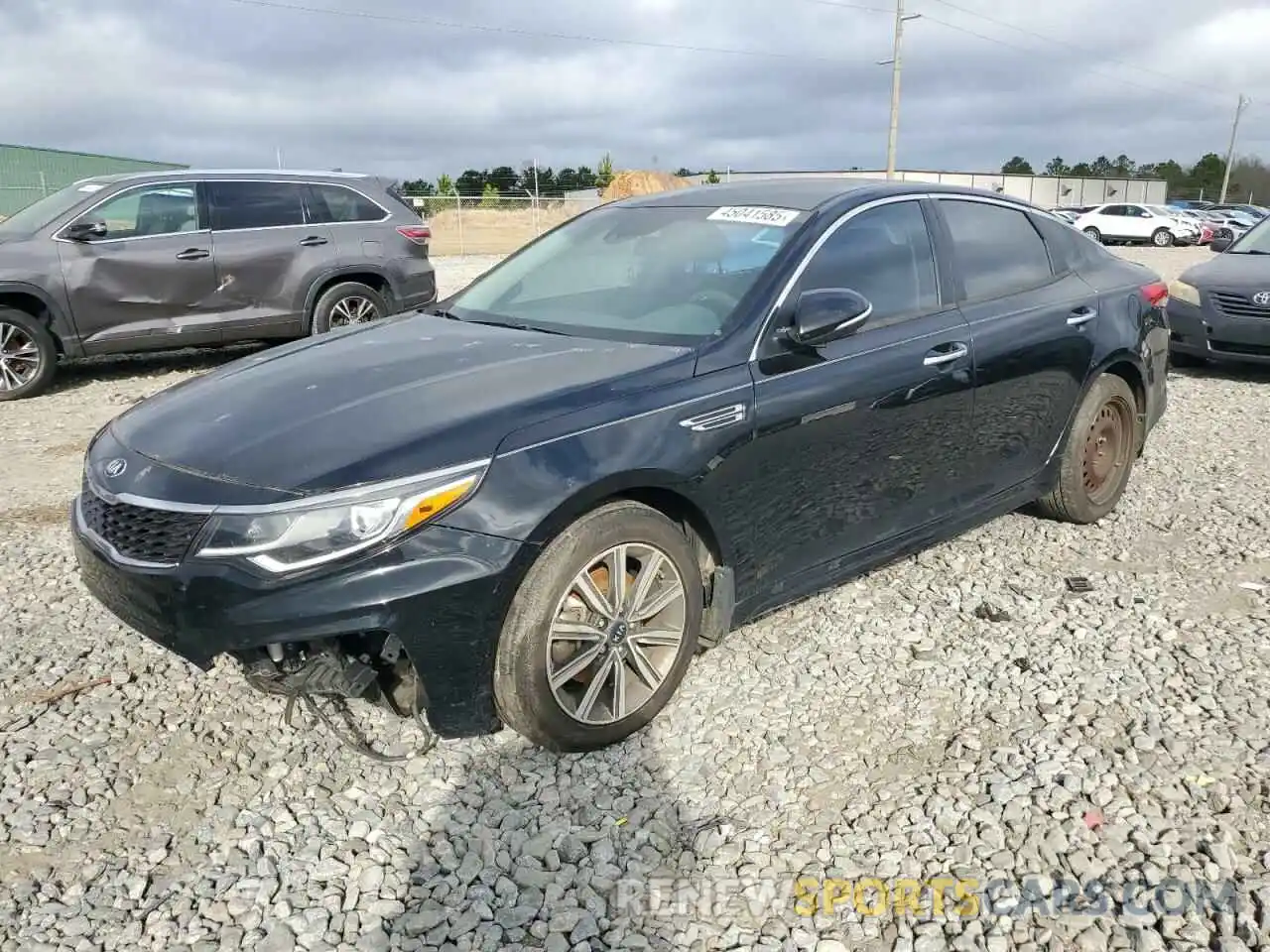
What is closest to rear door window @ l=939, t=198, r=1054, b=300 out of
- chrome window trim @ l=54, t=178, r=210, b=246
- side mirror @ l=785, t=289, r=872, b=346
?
side mirror @ l=785, t=289, r=872, b=346

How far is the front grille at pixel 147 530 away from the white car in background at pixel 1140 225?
36.7m

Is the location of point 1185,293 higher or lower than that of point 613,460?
lower

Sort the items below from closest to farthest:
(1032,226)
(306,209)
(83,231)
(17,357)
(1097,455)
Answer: (1032,226), (1097,455), (17,357), (83,231), (306,209)

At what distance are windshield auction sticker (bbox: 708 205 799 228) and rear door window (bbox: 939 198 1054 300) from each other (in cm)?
87

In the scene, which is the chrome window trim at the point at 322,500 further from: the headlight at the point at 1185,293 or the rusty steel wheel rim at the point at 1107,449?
the headlight at the point at 1185,293

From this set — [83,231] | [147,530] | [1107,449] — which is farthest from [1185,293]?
[83,231]

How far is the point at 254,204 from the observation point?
907cm

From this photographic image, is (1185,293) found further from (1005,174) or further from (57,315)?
(1005,174)

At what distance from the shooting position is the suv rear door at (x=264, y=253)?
8.83 metres

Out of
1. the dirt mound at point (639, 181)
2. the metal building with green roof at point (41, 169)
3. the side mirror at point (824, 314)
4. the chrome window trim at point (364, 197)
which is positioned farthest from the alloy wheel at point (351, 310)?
the dirt mound at point (639, 181)

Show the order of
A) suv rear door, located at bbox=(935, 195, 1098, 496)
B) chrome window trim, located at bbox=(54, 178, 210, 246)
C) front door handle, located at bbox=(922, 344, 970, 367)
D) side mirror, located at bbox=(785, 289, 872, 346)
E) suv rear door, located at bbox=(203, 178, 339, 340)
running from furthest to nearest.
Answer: suv rear door, located at bbox=(203, 178, 339, 340) < chrome window trim, located at bbox=(54, 178, 210, 246) < suv rear door, located at bbox=(935, 195, 1098, 496) < front door handle, located at bbox=(922, 344, 970, 367) < side mirror, located at bbox=(785, 289, 872, 346)

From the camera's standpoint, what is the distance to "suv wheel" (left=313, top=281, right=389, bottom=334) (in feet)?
30.4

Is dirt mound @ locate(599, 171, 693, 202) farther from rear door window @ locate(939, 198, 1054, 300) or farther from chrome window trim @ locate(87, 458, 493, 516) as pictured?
chrome window trim @ locate(87, 458, 493, 516)

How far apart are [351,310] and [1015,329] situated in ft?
22.8
